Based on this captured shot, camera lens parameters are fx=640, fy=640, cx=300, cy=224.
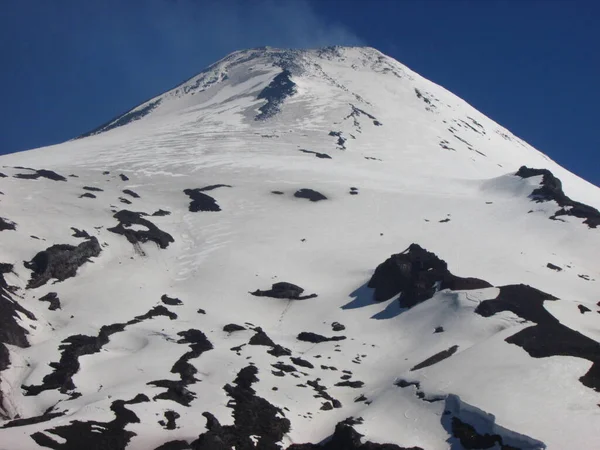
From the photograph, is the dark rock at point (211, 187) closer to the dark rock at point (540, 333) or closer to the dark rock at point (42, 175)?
the dark rock at point (42, 175)

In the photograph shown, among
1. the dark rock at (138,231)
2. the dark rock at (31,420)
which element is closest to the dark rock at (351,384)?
the dark rock at (31,420)

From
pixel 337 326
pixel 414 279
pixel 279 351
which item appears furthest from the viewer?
pixel 414 279

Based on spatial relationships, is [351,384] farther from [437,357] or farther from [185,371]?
[185,371]

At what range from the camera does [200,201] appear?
3802 inches

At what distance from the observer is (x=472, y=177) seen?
125 metres

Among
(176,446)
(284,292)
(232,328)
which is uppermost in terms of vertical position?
(284,292)

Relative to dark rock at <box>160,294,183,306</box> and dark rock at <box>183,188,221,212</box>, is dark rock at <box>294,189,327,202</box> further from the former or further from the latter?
dark rock at <box>160,294,183,306</box>

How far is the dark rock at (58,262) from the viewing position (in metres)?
60.9

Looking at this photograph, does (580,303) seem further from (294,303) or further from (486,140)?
(486,140)

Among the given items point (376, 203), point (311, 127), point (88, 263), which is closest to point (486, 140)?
point (311, 127)

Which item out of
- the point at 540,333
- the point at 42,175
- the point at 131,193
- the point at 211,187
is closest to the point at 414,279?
the point at 540,333

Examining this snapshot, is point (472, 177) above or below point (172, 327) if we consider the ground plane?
above

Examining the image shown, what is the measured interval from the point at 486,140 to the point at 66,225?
12215cm

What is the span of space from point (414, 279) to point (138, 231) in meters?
34.4
